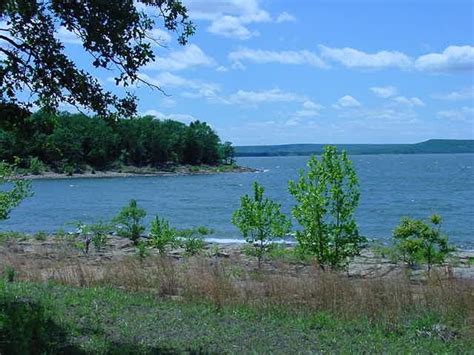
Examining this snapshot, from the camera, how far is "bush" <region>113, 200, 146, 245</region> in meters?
25.2

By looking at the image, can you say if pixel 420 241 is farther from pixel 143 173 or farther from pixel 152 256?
pixel 143 173

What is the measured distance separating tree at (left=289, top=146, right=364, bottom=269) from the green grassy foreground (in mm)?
4155

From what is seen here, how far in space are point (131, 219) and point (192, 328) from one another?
66.3 feet

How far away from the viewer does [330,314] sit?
9.70 meters

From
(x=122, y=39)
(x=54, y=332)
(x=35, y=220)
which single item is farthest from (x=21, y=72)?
(x=35, y=220)

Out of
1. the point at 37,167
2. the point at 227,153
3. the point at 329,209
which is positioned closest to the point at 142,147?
the point at 37,167

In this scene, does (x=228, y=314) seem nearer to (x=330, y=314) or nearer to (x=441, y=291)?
(x=330, y=314)

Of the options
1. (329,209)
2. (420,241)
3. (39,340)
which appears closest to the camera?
(39,340)

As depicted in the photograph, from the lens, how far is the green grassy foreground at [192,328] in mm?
7434

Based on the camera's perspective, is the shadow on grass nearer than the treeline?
Yes

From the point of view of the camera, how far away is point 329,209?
14.1 m

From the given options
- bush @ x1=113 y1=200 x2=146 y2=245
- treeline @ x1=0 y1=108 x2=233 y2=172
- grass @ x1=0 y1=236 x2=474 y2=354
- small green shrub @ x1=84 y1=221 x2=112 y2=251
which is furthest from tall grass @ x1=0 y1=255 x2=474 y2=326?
treeline @ x1=0 y1=108 x2=233 y2=172

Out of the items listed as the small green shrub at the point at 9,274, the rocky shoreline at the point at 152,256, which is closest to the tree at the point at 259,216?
the rocky shoreline at the point at 152,256

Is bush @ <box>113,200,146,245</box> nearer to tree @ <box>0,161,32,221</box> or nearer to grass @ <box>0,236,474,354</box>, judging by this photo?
tree @ <box>0,161,32,221</box>
